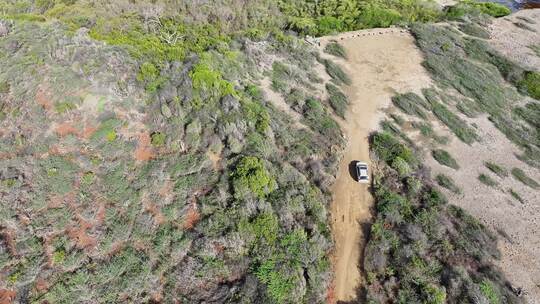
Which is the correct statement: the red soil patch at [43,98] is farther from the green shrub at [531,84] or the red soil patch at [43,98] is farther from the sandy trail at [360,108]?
the green shrub at [531,84]

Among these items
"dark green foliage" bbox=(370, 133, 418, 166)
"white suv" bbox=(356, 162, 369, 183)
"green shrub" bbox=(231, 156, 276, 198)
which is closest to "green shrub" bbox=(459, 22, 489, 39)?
"dark green foliage" bbox=(370, 133, 418, 166)

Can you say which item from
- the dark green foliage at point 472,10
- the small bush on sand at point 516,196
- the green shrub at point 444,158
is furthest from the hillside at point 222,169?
the dark green foliage at point 472,10

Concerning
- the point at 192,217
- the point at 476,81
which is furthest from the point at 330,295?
the point at 476,81

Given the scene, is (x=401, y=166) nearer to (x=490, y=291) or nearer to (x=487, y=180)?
(x=487, y=180)

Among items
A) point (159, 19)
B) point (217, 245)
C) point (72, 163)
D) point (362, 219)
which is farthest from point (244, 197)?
point (159, 19)

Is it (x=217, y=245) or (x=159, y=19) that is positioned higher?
(x=159, y=19)

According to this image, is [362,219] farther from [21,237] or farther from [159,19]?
[159,19]

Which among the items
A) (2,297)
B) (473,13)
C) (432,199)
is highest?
(473,13)
